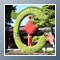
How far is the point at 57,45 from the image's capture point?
688mm

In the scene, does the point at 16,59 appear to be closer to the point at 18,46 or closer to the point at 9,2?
the point at 18,46

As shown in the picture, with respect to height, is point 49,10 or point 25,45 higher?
point 49,10

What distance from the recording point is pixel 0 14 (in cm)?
69

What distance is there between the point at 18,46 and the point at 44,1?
0.88ft

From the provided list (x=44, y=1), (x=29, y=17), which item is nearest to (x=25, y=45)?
(x=29, y=17)

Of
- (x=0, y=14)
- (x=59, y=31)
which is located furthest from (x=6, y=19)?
(x=59, y=31)

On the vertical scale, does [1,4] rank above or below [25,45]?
above

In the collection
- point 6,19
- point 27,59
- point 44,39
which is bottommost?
point 27,59

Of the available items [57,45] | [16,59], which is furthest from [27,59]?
[57,45]

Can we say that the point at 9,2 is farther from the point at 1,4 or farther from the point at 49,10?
the point at 49,10

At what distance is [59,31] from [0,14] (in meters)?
0.31

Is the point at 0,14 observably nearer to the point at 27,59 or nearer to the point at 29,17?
the point at 29,17

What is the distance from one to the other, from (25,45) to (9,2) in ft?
0.78

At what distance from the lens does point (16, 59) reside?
685 mm
